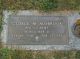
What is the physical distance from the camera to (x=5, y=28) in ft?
19.9

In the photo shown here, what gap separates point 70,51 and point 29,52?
786 mm

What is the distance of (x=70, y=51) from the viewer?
590 centimetres

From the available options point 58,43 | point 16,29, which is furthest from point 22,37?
point 58,43

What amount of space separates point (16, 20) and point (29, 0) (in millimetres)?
477

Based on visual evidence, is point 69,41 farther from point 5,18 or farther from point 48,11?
point 5,18

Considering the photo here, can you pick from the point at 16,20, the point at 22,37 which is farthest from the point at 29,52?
the point at 16,20

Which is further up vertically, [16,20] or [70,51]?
[16,20]

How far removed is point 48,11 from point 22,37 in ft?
2.40

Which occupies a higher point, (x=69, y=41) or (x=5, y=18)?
(x=5, y=18)

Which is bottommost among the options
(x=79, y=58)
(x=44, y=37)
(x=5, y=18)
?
(x=79, y=58)

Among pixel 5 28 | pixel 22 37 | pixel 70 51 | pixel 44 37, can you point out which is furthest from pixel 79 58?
pixel 5 28

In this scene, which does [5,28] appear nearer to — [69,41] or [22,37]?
[22,37]

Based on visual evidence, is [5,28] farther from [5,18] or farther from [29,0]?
[29,0]

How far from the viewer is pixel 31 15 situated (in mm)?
6121
